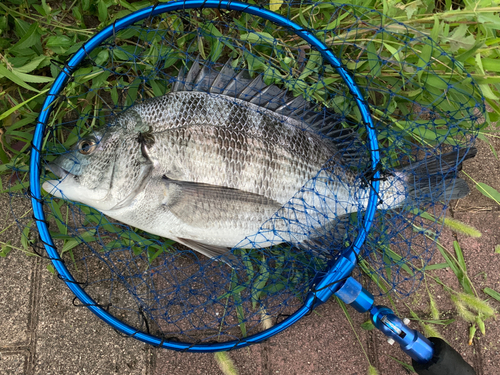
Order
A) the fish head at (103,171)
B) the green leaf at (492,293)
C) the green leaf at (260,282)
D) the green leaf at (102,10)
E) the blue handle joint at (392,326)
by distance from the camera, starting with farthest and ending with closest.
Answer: the green leaf at (492,293)
the green leaf at (260,282)
the green leaf at (102,10)
the fish head at (103,171)
the blue handle joint at (392,326)

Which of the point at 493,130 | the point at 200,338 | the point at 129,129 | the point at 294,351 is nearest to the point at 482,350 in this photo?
the point at 294,351

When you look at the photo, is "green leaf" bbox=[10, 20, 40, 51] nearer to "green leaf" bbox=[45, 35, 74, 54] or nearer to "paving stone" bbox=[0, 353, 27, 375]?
"green leaf" bbox=[45, 35, 74, 54]

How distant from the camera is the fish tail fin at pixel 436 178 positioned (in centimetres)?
178

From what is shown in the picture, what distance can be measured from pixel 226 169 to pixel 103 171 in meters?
0.58

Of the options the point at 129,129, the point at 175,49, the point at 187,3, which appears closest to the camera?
the point at 187,3

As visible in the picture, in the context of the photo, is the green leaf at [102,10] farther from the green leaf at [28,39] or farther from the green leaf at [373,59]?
the green leaf at [373,59]

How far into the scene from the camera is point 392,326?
144 centimetres

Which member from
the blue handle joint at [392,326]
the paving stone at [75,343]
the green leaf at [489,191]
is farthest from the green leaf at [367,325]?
the paving stone at [75,343]

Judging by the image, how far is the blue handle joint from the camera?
4.72 ft

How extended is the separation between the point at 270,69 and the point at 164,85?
1.97ft

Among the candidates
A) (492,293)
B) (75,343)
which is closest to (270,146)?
(75,343)

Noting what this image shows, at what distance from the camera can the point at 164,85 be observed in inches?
73.4

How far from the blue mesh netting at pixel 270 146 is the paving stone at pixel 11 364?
496mm

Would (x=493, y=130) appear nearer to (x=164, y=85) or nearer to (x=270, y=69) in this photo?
(x=270, y=69)
